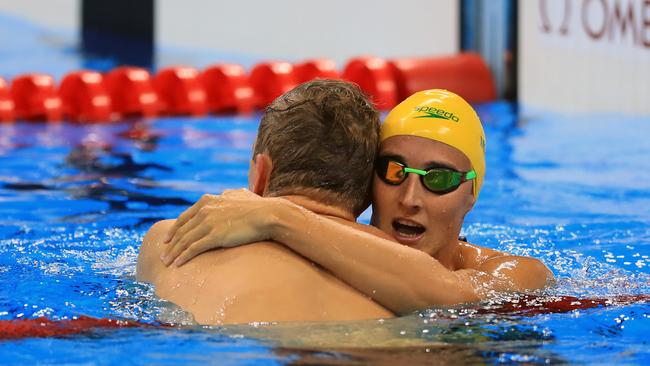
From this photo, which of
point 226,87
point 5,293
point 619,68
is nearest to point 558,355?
point 5,293

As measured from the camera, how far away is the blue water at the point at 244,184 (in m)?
2.65

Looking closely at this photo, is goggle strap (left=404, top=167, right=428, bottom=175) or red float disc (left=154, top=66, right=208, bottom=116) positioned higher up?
goggle strap (left=404, top=167, right=428, bottom=175)

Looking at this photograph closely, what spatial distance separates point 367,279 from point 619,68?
687 centimetres

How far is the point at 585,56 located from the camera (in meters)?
9.44

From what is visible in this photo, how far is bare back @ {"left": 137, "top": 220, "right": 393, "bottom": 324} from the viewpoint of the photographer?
2668mm

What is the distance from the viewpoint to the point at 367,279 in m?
2.79

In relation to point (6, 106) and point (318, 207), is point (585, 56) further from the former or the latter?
point (318, 207)

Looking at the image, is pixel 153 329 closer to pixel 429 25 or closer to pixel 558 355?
pixel 558 355

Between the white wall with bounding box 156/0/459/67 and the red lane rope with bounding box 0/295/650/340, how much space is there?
32.5 ft

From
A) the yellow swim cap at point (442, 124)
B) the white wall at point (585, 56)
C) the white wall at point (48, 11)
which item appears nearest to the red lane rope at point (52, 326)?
the yellow swim cap at point (442, 124)

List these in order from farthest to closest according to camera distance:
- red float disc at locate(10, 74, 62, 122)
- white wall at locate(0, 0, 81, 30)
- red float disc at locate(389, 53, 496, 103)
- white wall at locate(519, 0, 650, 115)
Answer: white wall at locate(0, 0, 81, 30)
red float disc at locate(389, 53, 496, 103)
red float disc at locate(10, 74, 62, 122)
white wall at locate(519, 0, 650, 115)

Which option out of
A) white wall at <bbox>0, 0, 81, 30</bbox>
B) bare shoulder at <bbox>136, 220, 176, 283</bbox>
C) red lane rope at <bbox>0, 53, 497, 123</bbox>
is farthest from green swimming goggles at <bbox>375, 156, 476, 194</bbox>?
white wall at <bbox>0, 0, 81, 30</bbox>

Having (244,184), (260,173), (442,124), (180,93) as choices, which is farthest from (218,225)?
(180,93)

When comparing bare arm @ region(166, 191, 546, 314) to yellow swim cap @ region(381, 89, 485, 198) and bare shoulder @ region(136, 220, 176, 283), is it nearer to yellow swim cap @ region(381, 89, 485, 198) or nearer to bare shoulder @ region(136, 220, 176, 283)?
bare shoulder @ region(136, 220, 176, 283)
